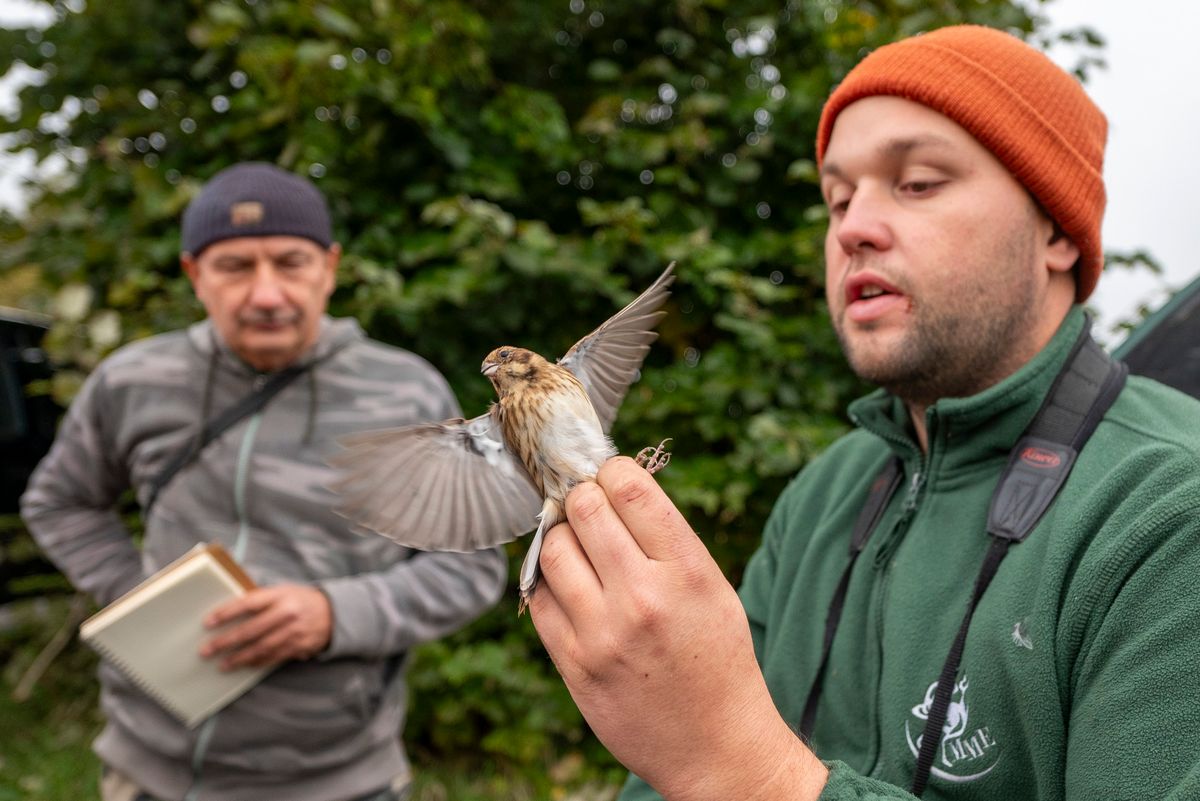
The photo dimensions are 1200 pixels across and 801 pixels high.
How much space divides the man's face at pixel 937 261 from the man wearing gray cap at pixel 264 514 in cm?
146

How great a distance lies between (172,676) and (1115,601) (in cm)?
206

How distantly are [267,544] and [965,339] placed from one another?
1849mm

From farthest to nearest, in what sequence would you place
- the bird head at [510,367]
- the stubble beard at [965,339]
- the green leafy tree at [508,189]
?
1. the green leafy tree at [508,189]
2. the stubble beard at [965,339]
3. the bird head at [510,367]

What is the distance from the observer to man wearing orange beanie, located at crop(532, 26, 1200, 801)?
0.97 meters

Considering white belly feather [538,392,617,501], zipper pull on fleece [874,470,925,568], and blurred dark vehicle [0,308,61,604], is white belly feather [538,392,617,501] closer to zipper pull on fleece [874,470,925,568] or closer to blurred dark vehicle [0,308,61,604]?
zipper pull on fleece [874,470,925,568]

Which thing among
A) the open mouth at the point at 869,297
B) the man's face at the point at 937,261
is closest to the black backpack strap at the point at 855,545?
the man's face at the point at 937,261

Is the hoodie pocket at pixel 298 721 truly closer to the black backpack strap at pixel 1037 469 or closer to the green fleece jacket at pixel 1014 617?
the green fleece jacket at pixel 1014 617

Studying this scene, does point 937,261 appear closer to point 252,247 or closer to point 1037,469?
point 1037,469

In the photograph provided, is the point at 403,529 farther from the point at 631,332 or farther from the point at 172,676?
the point at 172,676

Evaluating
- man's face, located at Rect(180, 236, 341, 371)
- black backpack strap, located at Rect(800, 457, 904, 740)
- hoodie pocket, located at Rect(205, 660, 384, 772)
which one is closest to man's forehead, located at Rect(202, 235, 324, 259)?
man's face, located at Rect(180, 236, 341, 371)

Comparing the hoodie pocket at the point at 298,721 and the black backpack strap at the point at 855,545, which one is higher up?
the black backpack strap at the point at 855,545

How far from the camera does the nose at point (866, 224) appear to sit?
1.42 m

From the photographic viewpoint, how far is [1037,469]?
49.4 inches

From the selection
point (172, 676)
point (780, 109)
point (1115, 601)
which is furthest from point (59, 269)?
point (1115, 601)
